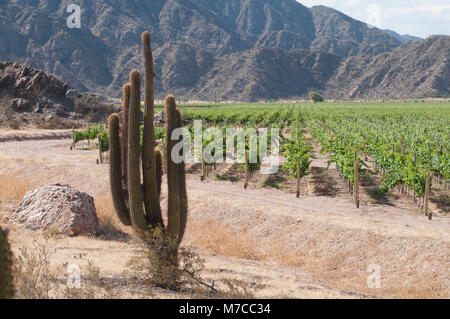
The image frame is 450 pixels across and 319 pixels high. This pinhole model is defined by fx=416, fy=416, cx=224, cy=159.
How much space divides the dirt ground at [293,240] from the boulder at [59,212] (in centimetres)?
44

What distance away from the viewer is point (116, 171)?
7707 mm

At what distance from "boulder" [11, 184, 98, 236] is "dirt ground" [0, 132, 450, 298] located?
0.44m

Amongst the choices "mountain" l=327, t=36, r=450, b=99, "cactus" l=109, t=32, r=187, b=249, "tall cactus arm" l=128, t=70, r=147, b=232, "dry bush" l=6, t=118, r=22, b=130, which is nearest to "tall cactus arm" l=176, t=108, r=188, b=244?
"cactus" l=109, t=32, r=187, b=249

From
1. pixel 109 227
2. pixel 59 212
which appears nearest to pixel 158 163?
pixel 59 212

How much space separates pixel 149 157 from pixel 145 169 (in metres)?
0.23

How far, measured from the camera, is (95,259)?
849 cm

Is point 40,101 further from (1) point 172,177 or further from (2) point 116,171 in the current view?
(1) point 172,177

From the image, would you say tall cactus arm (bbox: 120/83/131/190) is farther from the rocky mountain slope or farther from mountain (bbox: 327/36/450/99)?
mountain (bbox: 327/36/450/99)

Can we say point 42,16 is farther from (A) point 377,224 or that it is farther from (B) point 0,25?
(A) point 377,224

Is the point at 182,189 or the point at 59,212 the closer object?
the point at 182,189

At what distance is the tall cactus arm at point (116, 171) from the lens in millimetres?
7586

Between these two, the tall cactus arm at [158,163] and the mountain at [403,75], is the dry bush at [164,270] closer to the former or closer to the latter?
the tall cactus arm at [158,163]

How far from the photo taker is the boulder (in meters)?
10.6
